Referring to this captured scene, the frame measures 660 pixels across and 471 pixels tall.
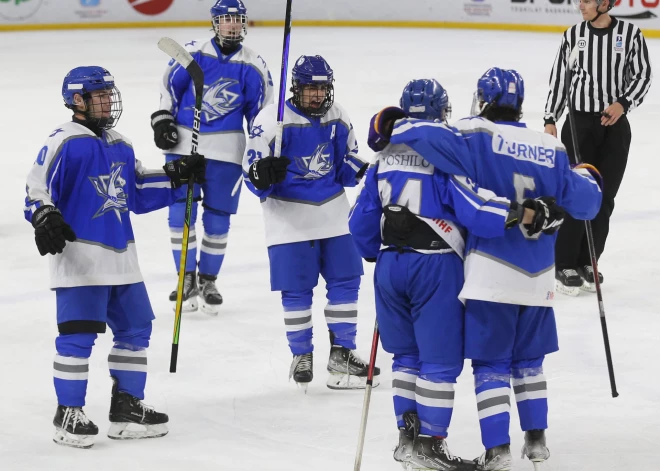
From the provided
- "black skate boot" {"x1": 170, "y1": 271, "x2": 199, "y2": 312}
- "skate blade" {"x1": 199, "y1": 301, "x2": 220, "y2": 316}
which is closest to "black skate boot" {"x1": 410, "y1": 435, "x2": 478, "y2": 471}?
"skate blade" {"x1": 199, "y1": 301, "x2": 220, "y2": 316}

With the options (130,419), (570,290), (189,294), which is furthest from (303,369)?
(570,290)

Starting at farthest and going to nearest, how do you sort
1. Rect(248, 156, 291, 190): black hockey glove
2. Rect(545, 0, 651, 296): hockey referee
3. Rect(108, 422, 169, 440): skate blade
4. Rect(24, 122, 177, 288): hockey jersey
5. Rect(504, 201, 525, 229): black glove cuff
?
1. Rect(545, 0, 651, 296): hockey referee
2. Rect(248, 156, 291, 190): black hockey glove
3. Rect(108, 422, 169, 440): skate blade
4. Rect(24, 122, 177, 288): hockey jersey
5. Rect(504, 201, 525, 229): black glove cuff

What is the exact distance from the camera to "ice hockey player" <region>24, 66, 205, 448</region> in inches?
146

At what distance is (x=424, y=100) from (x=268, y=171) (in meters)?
0.99

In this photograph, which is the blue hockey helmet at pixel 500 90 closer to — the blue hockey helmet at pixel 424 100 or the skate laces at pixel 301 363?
the blue hockey helmet at pixel 424 100

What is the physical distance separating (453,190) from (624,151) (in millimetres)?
2577

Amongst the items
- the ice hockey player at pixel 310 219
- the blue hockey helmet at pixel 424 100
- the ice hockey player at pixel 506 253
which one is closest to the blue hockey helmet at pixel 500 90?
the ice hockey player at pixel 506 253

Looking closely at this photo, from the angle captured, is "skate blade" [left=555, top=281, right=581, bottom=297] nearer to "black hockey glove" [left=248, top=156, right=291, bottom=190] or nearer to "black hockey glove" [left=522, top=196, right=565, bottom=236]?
"black hockey glove" [left=248, top=156, right=291, bottom=190]

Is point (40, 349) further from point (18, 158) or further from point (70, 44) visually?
point (70, 44)

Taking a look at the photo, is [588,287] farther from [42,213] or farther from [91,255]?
[42,213]

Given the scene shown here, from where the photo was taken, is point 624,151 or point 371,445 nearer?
point 371,445

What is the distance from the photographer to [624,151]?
558 cm

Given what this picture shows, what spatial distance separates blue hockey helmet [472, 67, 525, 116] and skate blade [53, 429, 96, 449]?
1671mm

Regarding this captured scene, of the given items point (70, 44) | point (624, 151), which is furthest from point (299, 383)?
point (70, 44)
